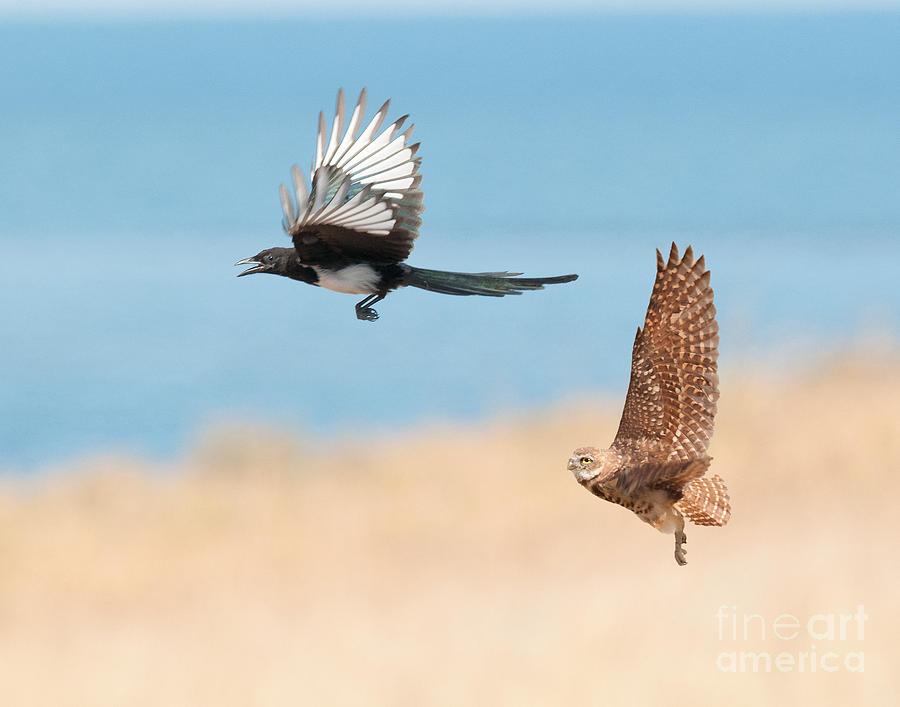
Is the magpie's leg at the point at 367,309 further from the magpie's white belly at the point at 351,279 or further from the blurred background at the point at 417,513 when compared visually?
the blurred background at the point at 417,513

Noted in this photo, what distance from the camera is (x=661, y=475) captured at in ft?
7.45

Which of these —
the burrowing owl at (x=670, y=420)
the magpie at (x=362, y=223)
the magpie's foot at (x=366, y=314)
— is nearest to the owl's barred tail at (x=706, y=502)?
the burrowing owl at (x=670, y=420)

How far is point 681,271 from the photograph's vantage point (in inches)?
99.5

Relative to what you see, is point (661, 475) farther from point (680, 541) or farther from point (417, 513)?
point (417, 513)

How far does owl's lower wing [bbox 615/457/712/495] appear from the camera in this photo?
2.20 meters

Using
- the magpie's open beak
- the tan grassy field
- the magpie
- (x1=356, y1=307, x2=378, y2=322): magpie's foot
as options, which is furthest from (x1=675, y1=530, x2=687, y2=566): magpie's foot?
the tan grassy field

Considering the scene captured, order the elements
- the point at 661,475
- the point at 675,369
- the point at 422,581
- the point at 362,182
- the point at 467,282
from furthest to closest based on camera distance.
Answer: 1. the point at 422,581
2. the point at 467,282
3. the point at 362,182
4. the point at 675,369
5. the point at 661,475

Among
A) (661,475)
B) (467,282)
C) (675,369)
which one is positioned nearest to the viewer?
(661,475)

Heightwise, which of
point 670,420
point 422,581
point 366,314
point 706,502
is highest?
point 422,581

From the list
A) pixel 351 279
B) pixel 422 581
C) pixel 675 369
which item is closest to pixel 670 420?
pixel 675 369

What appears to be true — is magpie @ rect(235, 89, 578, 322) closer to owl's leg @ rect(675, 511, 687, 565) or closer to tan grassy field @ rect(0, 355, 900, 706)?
owl's leg @ rect(675, 511, 687, 565)

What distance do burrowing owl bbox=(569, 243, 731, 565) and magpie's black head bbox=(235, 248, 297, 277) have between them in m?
0.79

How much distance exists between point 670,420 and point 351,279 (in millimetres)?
747

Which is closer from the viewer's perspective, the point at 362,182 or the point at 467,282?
the point at 362,182
